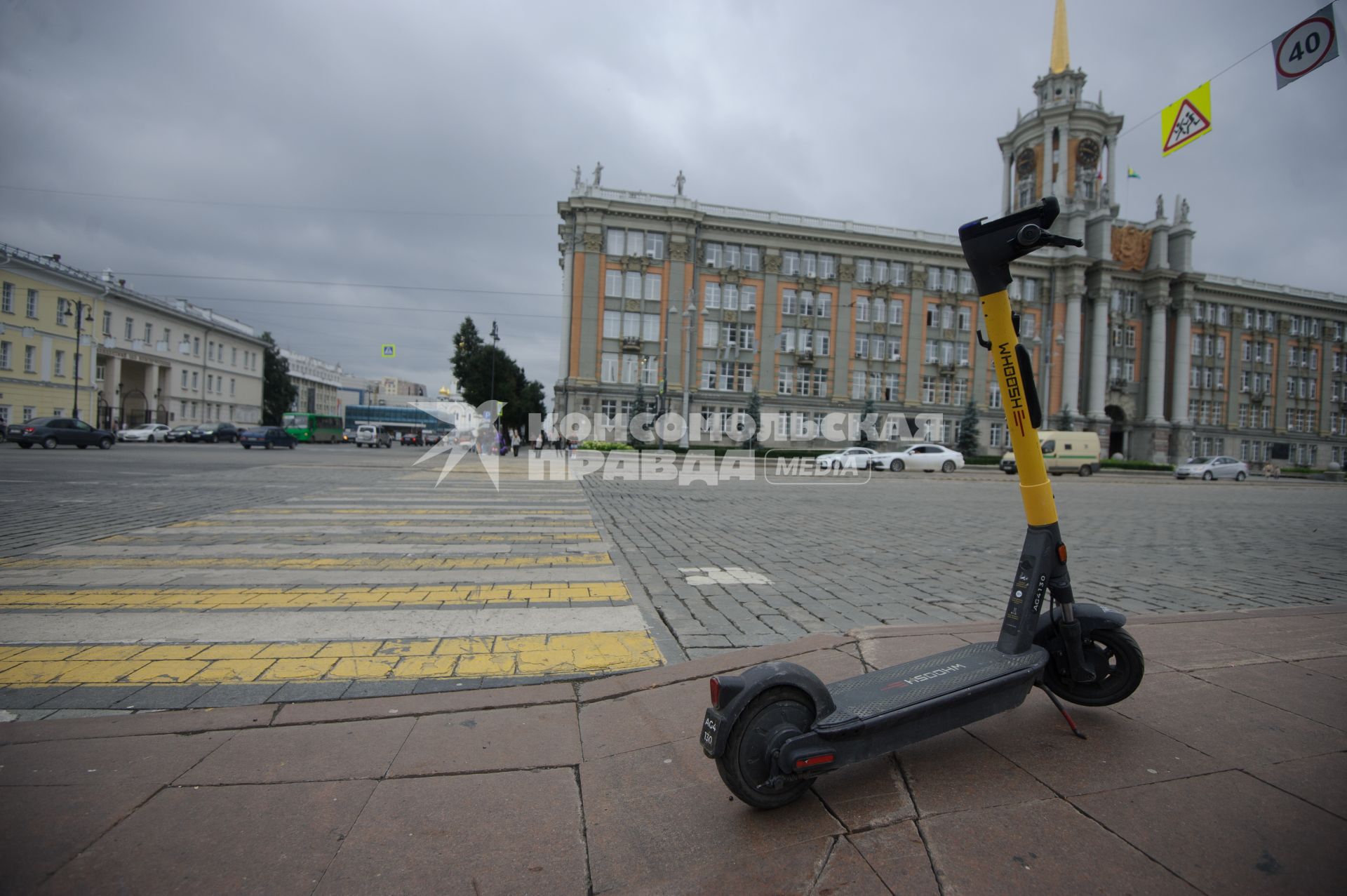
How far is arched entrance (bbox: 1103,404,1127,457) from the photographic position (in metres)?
70.8

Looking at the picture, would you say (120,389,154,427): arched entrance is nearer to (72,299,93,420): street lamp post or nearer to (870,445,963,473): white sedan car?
(72,299,93,420): street lamp post

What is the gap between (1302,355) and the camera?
73375mm

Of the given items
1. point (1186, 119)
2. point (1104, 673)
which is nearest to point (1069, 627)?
point (1104, 673)

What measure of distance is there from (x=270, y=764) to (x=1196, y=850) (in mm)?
3367

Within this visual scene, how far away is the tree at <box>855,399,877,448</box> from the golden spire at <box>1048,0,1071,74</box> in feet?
124

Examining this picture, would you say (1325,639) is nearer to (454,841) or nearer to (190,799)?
(454,841)

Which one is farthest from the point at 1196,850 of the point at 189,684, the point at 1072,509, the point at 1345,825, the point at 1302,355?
the point at 1302,355

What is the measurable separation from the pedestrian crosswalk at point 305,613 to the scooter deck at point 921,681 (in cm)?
153

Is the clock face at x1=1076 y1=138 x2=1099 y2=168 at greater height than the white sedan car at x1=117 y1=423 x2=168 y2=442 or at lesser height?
greater

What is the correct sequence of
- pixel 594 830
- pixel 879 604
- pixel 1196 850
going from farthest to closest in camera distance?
1. pixel 879 604
2. pixel 594 830
3. pixel 1196 850

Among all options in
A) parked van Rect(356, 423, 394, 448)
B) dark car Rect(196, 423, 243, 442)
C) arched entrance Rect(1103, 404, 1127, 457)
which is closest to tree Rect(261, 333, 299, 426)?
dark car Rect(196, 423, 243, 442)

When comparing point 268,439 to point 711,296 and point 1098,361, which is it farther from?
point 1098,361

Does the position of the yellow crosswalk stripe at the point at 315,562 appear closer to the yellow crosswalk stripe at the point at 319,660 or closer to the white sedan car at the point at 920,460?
the yellow crosswalk stripe at the point at 319,660

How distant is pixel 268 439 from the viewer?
1716 inches
